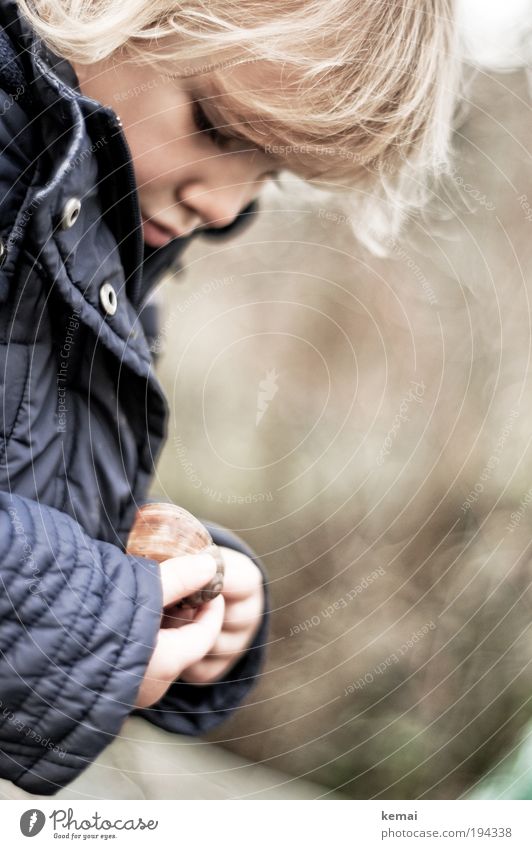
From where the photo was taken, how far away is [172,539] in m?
0.56

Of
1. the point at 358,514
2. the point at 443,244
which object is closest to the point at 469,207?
the point at 443,244

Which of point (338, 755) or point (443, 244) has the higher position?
point (443, 244)

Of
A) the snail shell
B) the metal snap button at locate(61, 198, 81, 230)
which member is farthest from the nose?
the snail shell

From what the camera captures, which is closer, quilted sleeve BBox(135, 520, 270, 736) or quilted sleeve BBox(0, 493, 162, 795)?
quilted sleeve BBox(0, 493, 162, 795)

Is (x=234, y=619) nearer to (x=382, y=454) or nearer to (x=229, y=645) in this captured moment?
(x=229, y=645)

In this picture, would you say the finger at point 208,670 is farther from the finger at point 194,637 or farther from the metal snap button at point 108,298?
the metal snap button at point 108,298

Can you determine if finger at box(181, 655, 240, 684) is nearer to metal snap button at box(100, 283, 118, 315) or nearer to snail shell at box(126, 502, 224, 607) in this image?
snail shell at box(126, 502, 224, 607)

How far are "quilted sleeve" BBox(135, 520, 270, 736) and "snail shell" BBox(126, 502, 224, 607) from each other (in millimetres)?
19

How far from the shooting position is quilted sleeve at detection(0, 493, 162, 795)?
0.48 m

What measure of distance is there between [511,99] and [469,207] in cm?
8

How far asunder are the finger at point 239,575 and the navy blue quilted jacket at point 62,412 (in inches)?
3.0

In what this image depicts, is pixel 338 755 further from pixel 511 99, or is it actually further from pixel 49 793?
pixel 511 99

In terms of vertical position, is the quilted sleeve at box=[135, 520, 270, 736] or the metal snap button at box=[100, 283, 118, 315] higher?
the metal snap button at box=[100, 283, 118, 315]

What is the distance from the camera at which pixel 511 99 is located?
0.61 meters
